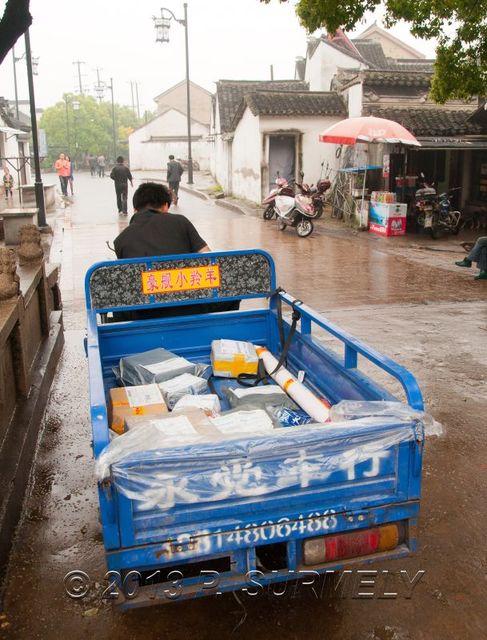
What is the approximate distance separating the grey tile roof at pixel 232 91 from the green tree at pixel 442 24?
17.3 m

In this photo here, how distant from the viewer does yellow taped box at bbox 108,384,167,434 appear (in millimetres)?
3228

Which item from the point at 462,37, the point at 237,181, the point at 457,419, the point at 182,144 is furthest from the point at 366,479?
the point at 182,144

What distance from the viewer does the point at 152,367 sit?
12.9 ft

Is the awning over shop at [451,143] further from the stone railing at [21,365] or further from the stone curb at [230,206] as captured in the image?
the stone railing at [21,365]

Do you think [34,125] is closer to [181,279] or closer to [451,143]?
[451,143]

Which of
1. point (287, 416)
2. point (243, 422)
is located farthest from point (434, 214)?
point (243, 422)

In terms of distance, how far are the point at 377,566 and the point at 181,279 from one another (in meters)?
2.17

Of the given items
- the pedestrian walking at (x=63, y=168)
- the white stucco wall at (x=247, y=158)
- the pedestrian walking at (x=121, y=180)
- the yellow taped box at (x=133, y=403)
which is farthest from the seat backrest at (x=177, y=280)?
the pedestrian walking at (x=63, y=168)

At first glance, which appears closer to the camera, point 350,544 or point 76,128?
point 350,544

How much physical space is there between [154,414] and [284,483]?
0.97 meters

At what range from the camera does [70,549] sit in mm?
3439

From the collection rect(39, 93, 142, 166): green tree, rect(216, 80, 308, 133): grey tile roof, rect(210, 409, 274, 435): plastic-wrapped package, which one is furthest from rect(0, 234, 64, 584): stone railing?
rect(39, 93, 142, 166): green tree

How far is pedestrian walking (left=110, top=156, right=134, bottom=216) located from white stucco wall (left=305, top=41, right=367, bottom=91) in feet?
41.8

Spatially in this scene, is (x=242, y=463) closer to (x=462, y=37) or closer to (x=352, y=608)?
(x=352, y=608)
